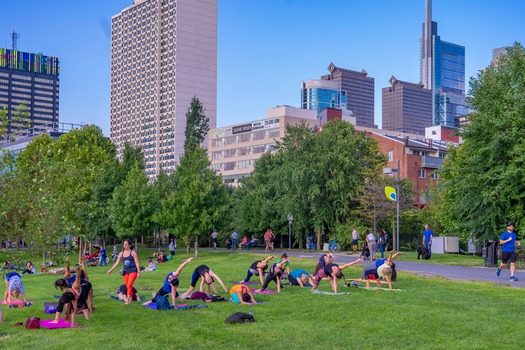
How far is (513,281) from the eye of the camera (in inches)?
963

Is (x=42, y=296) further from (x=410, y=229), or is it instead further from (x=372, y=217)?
(x=410, y=229)

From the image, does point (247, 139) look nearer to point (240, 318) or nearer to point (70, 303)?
point (70, 303)

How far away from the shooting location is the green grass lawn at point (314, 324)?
42.9 ft

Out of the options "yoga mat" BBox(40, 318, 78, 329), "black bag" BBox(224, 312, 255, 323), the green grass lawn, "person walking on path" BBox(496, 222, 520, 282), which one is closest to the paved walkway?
"person walking on path" BBox(496, 222, 520, 282)

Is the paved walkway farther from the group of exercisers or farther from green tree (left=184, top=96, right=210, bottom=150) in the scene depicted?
green tree (left=184, top=96, right=210, bottom=150)

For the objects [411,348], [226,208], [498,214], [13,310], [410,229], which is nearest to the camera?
[411,348]

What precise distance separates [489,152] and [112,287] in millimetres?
21518

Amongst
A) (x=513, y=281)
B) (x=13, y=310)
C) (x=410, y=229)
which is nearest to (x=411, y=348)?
(x=13, y=310)

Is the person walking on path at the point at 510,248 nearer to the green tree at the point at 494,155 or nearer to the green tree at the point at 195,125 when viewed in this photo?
the green tree at the point at 494,155

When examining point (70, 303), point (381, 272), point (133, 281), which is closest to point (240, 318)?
point (70, 303)

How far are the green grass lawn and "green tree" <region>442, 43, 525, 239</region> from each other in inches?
570

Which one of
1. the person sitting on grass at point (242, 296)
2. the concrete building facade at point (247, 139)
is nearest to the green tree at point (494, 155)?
the person sitting on grass at point (242, 296)

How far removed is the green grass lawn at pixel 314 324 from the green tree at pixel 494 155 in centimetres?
1449

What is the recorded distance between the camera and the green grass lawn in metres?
13.1
